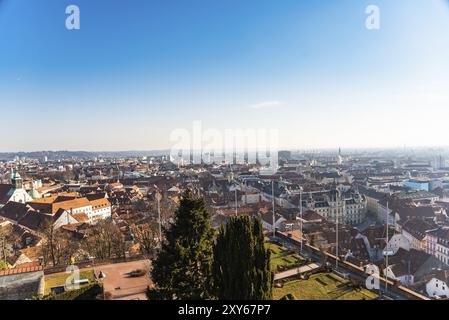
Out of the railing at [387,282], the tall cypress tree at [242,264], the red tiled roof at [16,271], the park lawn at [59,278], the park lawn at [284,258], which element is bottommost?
the park lawn at [59,278]

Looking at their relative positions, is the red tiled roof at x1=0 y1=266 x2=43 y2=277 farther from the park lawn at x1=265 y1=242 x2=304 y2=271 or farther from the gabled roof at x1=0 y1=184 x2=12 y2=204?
the gabled roof at x1=0 y1=184 x2=12 y2=204

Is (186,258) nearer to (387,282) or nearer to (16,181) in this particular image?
(387,282)

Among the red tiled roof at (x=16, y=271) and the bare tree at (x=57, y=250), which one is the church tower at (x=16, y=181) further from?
the red tiled roof at (x=16, y=271)

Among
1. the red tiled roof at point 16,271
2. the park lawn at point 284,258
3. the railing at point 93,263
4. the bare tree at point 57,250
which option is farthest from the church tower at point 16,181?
the park lawn at point 284,258

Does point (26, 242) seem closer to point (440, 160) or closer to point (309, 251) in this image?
point (309, 251)

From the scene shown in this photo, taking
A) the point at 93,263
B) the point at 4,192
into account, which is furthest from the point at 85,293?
the point at 4,192
